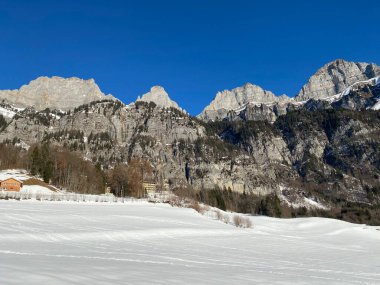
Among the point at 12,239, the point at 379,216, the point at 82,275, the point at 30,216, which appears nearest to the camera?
the point at 82,275

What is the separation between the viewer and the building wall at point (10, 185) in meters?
90.9

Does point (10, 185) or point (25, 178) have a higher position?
point (25, 178)

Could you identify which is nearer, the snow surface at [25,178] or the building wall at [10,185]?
the building wall at [10,185]

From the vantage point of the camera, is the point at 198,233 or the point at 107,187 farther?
the point at 107,187

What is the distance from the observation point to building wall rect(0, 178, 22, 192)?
9094 centimetres

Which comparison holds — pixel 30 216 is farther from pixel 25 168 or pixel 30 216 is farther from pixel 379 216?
pixel 379 216

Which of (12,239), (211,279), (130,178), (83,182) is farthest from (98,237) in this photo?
(83,182)

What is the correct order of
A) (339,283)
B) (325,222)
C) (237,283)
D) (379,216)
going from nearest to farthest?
(237,283)
(339,283)
(325,222)
(379,216)

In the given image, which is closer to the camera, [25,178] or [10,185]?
[10,185]

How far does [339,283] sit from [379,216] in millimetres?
177443

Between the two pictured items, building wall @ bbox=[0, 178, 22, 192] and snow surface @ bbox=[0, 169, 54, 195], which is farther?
snow surface @ bbox=[0, 169, 54, 195]

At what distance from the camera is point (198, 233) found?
3591cm

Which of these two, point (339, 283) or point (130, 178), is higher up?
point (130, 178)

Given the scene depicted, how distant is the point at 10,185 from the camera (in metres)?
92.8
